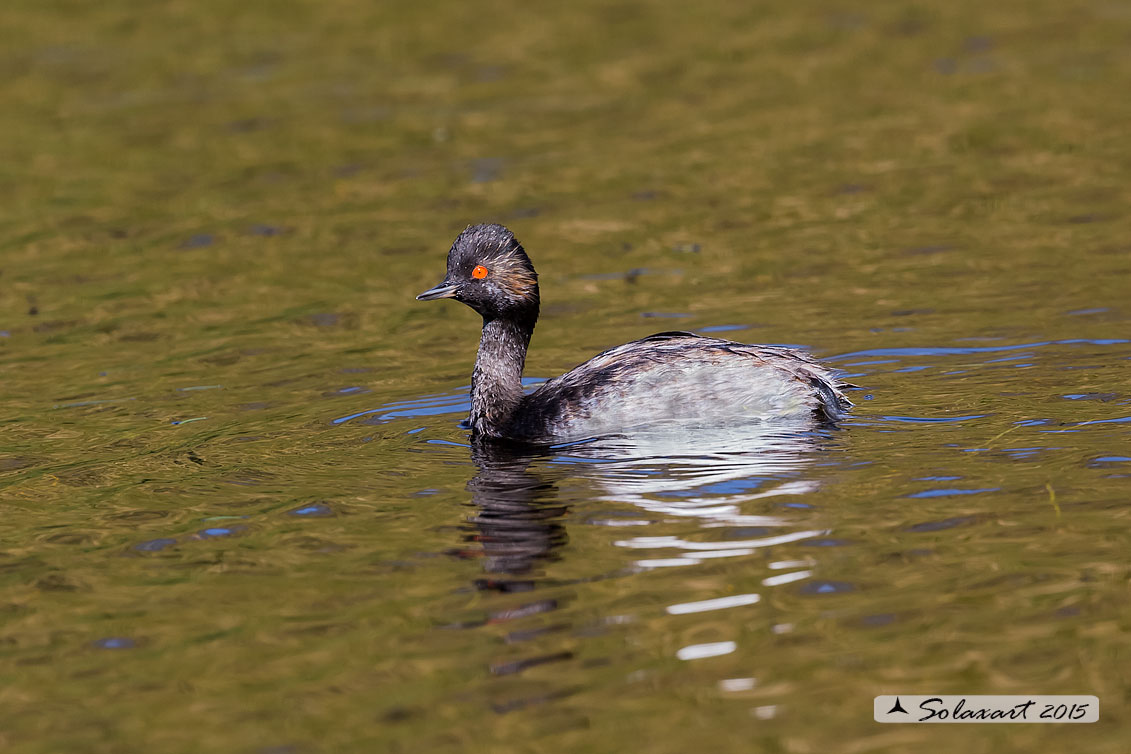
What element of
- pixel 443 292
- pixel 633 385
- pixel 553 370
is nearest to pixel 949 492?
pixel 633 385

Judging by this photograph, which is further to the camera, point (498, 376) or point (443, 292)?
point (498, 376)

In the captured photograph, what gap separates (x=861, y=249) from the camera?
15.2 metres

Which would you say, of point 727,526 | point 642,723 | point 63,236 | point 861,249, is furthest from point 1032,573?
point 63,236

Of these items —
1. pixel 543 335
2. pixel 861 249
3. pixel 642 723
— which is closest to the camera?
pixel 642 723

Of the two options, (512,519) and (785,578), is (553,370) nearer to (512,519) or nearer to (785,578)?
(512,519)

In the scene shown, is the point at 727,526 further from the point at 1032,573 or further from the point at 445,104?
the point at 445,104

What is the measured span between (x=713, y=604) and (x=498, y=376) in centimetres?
402

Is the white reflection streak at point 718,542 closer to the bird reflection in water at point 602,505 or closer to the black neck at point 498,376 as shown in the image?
the bird reflection in water at point 602,505

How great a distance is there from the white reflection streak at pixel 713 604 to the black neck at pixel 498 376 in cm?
352

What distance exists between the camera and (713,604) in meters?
7.26

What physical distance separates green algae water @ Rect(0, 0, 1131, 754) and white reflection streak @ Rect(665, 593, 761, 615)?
4cm

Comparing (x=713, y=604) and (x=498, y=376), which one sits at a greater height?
(x=498, y=376)

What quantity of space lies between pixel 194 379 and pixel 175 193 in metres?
6.46

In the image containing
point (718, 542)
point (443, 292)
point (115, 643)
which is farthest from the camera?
point (443, 292)
